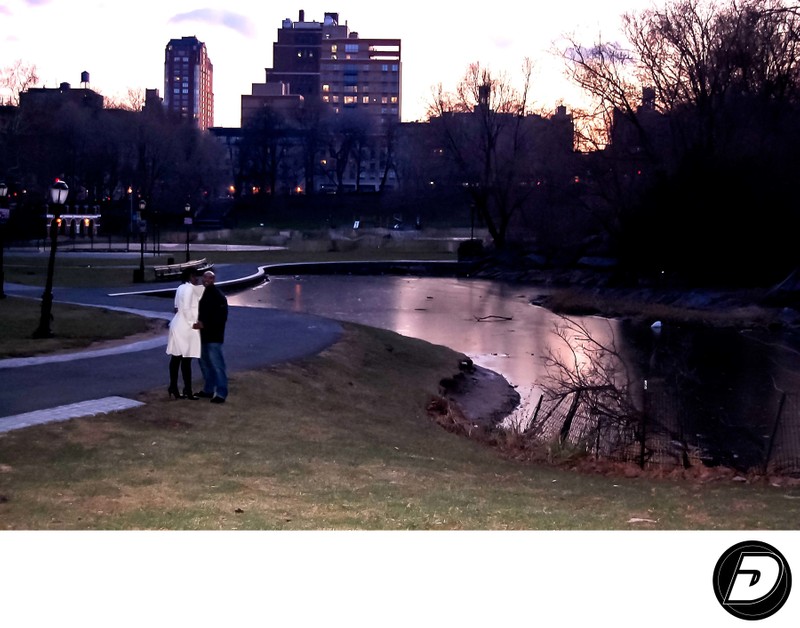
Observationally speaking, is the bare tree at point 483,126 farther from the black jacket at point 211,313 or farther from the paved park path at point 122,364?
the black jacket at point 211,313

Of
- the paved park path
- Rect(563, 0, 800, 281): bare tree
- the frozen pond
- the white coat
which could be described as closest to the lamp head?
the paved park path

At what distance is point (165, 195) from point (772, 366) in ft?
281

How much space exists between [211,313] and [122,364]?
4.30m

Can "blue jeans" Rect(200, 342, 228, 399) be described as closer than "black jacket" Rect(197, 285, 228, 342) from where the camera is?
No

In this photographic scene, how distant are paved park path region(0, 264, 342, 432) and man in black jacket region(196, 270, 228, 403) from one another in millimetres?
784

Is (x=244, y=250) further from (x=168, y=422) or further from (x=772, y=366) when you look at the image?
(x=168, y=422)

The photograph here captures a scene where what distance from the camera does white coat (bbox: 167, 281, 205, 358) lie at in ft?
42.7

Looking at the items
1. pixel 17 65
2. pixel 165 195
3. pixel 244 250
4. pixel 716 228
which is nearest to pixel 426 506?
pixel 716 228

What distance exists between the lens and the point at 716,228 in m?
47.1

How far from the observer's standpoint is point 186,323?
1313 centimetres

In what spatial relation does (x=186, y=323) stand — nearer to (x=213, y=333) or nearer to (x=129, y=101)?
(x=213, y=333)

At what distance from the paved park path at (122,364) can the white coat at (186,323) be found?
0.96 meters

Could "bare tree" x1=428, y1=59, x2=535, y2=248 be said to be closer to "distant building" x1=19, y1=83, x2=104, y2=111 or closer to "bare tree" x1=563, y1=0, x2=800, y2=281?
"bare tree" x1=563, y1=0, x2=800, y2=281

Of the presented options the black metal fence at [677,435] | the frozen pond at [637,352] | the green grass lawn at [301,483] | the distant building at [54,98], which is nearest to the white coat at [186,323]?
the green grass lawn at [301,483]
